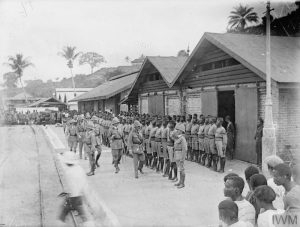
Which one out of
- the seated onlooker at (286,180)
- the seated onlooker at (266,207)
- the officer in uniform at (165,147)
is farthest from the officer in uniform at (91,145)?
the seated onlooker at (266,207)

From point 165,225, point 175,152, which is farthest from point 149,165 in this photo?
point 165,225

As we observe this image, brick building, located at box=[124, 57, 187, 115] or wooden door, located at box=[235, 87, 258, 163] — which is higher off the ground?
brick building, located at box=[124, 57, 187, 115]

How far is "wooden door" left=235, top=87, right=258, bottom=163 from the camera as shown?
1155 centimetres

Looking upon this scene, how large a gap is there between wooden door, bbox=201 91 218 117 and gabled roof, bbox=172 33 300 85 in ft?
5.27

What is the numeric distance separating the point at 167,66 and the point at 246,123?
745 cm

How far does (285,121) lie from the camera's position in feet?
36.3

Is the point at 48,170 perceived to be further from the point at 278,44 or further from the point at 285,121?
the point at 278,44

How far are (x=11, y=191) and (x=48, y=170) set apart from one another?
10.3 ft

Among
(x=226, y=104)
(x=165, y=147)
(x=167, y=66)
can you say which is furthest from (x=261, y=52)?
(x=167, y=66)

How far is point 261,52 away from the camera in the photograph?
12.1 metres

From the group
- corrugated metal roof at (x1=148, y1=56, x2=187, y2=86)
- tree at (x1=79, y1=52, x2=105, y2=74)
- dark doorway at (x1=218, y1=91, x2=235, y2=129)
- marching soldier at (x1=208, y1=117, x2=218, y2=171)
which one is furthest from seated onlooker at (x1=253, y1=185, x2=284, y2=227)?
tree at (x1=79, y1=52, x2=105, y2=74)

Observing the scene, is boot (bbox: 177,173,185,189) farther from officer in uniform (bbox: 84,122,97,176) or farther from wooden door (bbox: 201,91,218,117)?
wooden door (bbox: 201,91,218,117)

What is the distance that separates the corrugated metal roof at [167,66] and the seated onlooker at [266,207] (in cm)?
1257

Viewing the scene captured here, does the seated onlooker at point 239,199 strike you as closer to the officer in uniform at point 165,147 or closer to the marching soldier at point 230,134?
the officer in uniform at point 165,147
